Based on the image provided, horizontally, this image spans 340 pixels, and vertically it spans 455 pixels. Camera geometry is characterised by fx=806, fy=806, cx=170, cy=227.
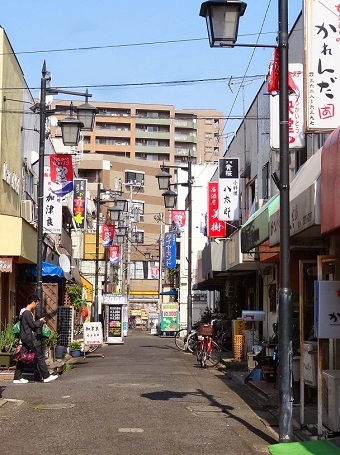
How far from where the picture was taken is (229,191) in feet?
95.8

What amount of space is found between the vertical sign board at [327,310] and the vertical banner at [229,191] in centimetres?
1814

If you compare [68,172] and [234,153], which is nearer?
[68,172]

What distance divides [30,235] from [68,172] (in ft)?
9.69

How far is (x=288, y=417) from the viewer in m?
10.3

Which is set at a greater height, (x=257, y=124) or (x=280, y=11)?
(x=257, y=124)

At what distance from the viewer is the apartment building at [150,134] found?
338 ft

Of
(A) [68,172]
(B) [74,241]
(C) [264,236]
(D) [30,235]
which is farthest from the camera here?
(B) [74,241]

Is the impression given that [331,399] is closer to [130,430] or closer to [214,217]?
[130,430]

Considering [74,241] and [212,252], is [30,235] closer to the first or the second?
[212,252]

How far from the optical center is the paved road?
1045 cm

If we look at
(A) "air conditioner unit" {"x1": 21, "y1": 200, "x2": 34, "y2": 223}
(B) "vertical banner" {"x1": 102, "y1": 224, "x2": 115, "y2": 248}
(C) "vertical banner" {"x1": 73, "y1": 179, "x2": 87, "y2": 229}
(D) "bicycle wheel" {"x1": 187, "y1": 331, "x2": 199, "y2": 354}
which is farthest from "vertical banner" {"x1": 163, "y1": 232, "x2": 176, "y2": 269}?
(A) "air conditioner unit" {"x1": 21, "y1": 200, "x2": 34, "y2": 223}

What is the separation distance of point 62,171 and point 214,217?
8775mm

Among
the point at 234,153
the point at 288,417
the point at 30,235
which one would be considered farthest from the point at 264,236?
the point at 234,153

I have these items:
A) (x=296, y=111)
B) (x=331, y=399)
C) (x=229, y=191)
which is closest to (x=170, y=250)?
(x=229, y=191)
